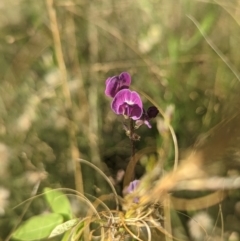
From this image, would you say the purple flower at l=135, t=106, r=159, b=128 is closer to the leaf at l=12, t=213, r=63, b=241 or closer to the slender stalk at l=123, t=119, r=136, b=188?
the slender stalk at l=123, t=119, r=136, b=188

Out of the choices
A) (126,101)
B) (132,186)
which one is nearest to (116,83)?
(126,101)

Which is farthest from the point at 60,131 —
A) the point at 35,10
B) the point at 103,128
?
the point at 35,10

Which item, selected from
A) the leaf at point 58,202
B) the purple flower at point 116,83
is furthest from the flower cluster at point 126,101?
the leaf at point 58,202

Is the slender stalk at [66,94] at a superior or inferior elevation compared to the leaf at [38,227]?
superior

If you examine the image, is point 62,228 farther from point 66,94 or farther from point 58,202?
point 66,94

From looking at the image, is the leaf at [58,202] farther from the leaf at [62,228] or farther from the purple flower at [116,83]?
the purple flower at [116,83]

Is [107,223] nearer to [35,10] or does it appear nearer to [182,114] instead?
[182,114]
